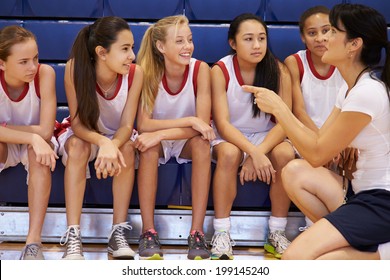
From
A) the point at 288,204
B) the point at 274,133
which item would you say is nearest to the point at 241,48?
the point at 274,133

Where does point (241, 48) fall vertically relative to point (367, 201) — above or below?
above

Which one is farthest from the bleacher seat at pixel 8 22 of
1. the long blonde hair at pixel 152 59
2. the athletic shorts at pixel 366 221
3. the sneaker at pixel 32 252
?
the athletic shorts at pixel 366 221

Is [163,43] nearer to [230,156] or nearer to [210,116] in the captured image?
[210,116]

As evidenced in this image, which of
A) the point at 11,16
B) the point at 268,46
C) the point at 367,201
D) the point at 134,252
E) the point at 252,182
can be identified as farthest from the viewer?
the point at 11,16

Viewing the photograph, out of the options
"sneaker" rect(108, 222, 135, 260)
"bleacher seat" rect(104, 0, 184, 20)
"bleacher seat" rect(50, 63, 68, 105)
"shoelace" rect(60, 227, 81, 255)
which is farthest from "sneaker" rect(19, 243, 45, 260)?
"bleacher seat" rect(104, 0, 184, 20)

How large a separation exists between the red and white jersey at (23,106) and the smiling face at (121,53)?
1.01ft

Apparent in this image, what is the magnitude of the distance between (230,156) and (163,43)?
587 mm

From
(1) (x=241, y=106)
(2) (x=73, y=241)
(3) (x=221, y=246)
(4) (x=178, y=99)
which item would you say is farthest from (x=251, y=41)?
(2) (x=73, y=241)

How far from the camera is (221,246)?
2.55 m

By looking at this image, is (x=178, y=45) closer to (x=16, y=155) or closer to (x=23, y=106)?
(x=23, y=106)

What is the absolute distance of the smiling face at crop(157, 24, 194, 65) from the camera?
9.14 feet

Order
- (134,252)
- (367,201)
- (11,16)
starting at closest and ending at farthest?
1. (367,201)
2. (134,252)
3. (11,16)

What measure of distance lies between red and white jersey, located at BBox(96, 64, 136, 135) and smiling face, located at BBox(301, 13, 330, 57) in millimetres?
770

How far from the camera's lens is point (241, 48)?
2855 millimetres
